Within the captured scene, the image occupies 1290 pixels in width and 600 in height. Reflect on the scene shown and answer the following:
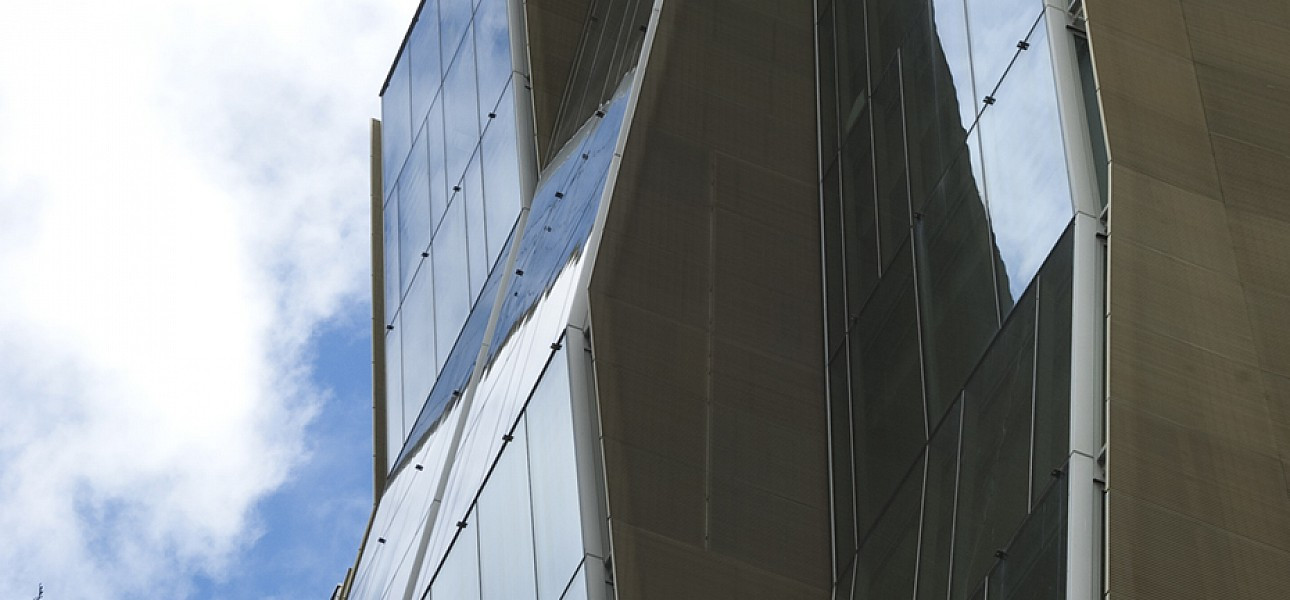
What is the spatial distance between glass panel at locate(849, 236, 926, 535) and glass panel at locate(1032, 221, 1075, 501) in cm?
294

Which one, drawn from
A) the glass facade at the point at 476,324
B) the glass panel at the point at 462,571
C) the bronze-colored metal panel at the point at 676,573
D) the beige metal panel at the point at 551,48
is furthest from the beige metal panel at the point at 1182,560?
the beige metal panel at the point at 551,48

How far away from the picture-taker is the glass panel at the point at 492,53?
35.0 metres

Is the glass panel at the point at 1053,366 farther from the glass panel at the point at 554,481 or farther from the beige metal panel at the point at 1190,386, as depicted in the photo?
the glass panel at the point at 554,481

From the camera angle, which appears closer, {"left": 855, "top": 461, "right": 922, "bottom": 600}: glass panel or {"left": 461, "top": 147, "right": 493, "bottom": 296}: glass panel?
{"left": 855, "top": 461, "right": 922, "bottom": 600}: glass panel

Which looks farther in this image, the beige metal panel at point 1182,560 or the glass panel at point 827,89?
the glass panel at point 827,89

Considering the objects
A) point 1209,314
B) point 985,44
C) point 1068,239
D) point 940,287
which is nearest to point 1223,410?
point 1209,314

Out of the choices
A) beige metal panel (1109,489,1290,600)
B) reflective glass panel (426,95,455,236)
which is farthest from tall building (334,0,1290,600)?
reflective glass panel (426,95,455,236)

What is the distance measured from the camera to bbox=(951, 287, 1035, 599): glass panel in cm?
1550

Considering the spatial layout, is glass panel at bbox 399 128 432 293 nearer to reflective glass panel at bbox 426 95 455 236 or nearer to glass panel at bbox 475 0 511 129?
reflective glass panel at bbox 426 95 455 236

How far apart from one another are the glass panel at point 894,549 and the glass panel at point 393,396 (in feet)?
60.9

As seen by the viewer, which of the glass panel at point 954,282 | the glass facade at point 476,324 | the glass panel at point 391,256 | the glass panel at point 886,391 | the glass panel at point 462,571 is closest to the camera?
the glass panel at point 954,282

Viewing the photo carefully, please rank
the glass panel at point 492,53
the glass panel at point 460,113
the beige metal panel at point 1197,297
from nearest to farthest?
the beige metal panel at point 1197,297 < the glass panel at point 492,53 < the glass panel at point 460,113

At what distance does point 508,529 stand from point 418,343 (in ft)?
53.9

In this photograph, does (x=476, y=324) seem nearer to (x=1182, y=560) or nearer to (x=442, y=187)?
(x=442, y=187)
